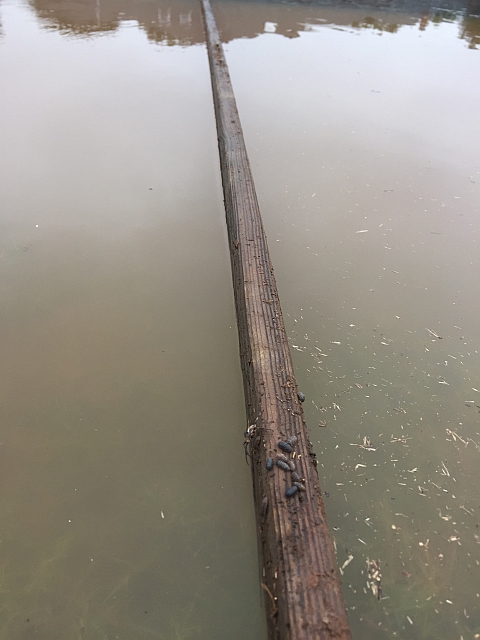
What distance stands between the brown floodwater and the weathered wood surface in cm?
16

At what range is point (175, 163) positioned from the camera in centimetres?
344

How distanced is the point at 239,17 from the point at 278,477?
283 inches

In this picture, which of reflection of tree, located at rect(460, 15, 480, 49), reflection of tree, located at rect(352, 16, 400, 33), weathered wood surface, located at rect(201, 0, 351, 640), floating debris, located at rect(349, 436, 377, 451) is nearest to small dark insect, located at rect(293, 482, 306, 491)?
weathered wood surface, located at rect(201, 0, 351, 640)

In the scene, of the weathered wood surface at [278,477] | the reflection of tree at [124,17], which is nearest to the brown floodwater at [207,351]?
the weathered wood surface at [278,477]

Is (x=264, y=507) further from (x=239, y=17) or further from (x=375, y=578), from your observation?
(x=239, y=17)

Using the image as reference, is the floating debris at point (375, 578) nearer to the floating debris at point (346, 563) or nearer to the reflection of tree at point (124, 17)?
the floating debris at point (346, 563)

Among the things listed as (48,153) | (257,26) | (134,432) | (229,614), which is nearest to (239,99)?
(48,153)

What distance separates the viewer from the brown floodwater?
145cm

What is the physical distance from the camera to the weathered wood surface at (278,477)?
117 centimetres

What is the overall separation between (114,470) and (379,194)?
2.39m

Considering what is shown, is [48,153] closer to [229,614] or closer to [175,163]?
[175,163]

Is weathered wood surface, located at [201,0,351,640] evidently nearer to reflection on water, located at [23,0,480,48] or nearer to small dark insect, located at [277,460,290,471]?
small dark insect, located at [277,460,290,471]

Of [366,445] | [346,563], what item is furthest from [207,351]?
[346,563]

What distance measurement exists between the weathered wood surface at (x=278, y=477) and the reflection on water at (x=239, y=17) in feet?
15.9
